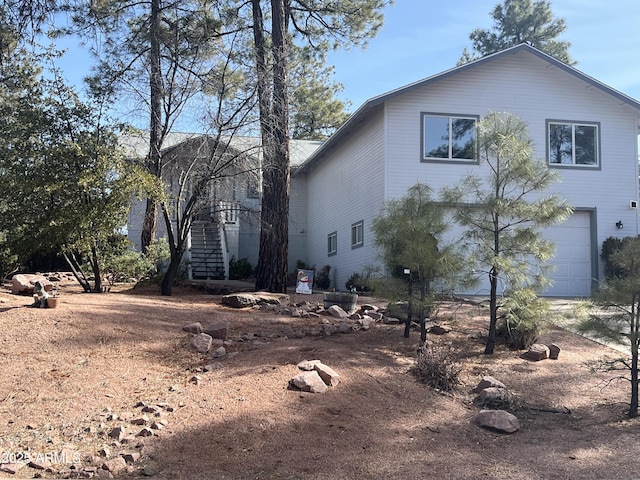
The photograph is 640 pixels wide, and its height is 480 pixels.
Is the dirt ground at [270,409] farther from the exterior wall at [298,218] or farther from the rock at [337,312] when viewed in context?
the exterior wall at [298,218]

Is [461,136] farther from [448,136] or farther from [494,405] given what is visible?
[494,405]

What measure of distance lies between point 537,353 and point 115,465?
5.92 meters

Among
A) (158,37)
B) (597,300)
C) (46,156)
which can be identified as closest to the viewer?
(597,300)

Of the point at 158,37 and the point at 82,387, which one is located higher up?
the point at 158,37

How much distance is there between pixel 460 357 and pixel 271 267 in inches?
268

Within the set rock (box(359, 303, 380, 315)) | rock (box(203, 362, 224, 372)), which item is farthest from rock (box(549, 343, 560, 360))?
rock (box(203, 362, 224, 372))

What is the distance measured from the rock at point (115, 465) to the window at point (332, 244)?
16.2 m

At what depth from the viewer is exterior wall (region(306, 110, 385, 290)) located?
1675 cm

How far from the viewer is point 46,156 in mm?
10055

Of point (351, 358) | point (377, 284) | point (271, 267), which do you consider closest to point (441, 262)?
point (377, 284)

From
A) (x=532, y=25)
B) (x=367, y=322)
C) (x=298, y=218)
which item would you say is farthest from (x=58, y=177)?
(x=532, y=25)

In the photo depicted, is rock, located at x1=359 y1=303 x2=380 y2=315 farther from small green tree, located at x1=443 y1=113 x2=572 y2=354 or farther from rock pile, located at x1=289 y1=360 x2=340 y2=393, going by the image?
rock pile, located at x1=289 y1=360 x2=340 y2=393

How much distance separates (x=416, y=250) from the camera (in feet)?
27.0

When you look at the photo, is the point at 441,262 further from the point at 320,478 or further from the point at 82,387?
the point at 82,387
